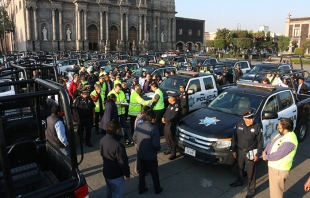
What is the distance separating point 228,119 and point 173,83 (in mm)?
4389

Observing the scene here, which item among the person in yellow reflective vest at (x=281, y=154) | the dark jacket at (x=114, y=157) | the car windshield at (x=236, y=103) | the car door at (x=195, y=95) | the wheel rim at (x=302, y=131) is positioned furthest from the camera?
the car door at (x=195, y=95)

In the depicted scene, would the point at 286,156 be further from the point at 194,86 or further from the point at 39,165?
the point at 194,86

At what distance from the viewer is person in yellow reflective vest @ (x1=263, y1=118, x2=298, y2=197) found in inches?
179

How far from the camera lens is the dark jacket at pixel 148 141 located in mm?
5188

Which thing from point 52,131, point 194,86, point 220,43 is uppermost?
point 220,43

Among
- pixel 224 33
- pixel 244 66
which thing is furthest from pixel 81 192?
pixel 224 33

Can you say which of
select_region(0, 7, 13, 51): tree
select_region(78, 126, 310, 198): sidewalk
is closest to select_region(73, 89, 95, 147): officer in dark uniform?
select_region(78, 126, 310, 198): sidewalk

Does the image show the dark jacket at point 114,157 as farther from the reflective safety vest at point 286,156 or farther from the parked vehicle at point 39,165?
the reflective safety vest at point 286,156

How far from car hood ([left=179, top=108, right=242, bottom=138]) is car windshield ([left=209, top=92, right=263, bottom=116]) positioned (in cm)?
26

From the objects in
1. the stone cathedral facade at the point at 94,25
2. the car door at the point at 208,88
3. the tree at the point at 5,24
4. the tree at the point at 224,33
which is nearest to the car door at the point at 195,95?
the car door at the point at 208,88

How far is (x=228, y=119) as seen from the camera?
674 centimetres

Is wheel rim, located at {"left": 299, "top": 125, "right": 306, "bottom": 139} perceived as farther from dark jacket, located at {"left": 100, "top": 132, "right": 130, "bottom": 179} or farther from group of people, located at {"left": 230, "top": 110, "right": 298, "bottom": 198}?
dark jacket, located at {"left": 100, "top": 132, "right": 130, "bottom": 179}

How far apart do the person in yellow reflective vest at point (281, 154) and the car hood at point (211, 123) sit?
1434 mm

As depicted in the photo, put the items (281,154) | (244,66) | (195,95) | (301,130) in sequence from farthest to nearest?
(244,66), (195,95), (301,130), (281,154)
